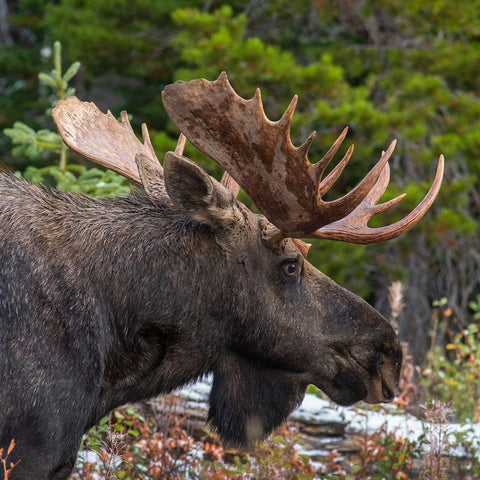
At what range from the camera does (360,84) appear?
11.9m

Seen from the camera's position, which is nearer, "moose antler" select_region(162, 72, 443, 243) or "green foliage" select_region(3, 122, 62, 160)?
"moose antler" select_region(162, 72, 443, 243)

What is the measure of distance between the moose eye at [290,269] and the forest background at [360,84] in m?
5.25

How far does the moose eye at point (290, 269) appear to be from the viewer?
4.14m

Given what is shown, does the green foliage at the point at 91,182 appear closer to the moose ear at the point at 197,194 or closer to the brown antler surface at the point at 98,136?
the brown antler surface at the point at 98,136

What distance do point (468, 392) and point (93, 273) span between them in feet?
11.8

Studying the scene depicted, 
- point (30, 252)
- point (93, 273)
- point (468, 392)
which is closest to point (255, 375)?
point (93, 273)

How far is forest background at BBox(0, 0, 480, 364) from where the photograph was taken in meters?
10.2

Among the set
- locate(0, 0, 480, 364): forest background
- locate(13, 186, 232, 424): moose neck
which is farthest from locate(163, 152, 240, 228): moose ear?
locate(0, 0, 480, 364): forest background

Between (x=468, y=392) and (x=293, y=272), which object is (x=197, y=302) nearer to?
(x=293, y=272)

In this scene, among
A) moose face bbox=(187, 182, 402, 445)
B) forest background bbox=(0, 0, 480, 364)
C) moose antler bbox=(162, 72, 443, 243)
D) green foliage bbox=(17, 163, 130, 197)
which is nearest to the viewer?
moose antler bbox=(162, 72, 443, 243)

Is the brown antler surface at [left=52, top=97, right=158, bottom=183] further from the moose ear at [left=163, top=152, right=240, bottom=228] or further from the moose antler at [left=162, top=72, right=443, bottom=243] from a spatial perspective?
the moose antler at [left=162, top=72, right=443, bottom=243]

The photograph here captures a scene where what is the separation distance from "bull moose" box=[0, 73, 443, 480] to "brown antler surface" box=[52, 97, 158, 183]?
0.34 metres

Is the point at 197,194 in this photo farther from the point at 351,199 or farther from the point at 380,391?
the point at 380,391

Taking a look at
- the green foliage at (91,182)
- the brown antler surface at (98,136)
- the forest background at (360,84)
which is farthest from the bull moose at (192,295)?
the forest background at (360,84)
